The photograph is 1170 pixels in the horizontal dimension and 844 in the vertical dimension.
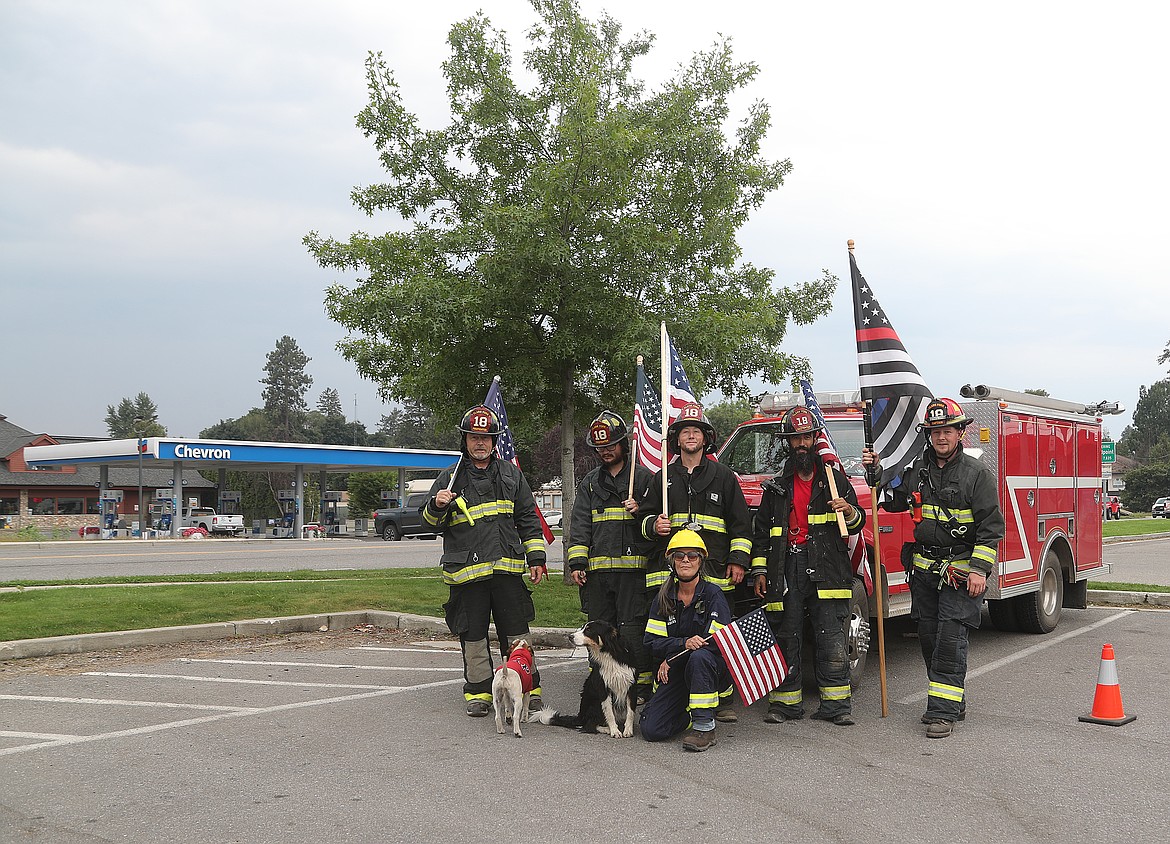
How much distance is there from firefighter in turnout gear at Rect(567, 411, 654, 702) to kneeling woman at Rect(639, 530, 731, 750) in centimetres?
40

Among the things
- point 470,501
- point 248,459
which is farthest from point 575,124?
point 248,459

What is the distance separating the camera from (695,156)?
1370 centimetres

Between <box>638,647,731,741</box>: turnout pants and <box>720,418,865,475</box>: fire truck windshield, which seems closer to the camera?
<box>638,647,731,741</box>: turnout pants

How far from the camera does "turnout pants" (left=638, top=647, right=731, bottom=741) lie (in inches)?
241

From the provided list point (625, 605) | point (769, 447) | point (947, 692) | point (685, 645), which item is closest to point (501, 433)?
point (625, 605)

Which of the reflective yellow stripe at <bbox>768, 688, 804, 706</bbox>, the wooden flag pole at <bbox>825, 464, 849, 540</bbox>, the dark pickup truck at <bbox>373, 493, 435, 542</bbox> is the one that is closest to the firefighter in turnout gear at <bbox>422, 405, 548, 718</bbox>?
the reflective yellow stripe at <bbox>768, 688, 804, 706</bbox>

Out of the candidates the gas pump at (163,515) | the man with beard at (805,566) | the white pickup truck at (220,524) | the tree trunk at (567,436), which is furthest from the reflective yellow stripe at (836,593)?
the white pickup truck at (220,524)

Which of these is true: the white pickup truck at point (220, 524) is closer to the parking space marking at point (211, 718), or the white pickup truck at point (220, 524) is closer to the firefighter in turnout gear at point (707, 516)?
the parking space marking at point (211, 718)

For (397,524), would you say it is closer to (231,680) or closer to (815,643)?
(231,680)

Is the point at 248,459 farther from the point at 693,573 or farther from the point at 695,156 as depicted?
the point at 693,573

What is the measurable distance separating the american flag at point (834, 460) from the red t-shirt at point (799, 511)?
0.24 meters

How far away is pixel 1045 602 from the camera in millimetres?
10516

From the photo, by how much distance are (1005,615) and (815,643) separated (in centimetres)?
500

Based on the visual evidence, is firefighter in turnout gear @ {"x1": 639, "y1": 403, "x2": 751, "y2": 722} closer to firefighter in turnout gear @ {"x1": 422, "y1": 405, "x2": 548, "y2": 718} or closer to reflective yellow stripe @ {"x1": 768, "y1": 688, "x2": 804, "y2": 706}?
reflective yellow stripe @ {"x1": 768, "y1": 688, "x2": 804, "y2": 706}
